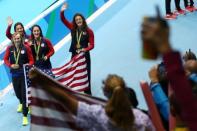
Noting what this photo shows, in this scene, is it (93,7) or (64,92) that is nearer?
(64,92)

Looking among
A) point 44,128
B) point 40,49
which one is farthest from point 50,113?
point 40,49

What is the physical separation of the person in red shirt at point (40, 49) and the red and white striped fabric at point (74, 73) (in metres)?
0.30

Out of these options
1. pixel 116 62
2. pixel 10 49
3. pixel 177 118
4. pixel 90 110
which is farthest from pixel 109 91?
pixel 116 62

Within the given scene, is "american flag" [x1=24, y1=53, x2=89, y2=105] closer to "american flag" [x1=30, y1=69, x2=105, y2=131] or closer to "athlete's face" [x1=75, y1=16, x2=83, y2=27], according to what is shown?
"athlete's face" [x1=75, y1=16, x2=83, y2=27]

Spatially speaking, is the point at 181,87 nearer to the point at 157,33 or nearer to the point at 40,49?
the point at 157,33

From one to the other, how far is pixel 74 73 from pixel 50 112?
3.87 metres

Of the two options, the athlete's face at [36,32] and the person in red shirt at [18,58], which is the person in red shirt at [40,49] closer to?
the athlete's face at [36,32]

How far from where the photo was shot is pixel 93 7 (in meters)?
12.6

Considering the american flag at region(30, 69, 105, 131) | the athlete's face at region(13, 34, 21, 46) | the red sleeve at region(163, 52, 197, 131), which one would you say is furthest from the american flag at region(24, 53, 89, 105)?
the red sleeve at region(163, 52, 197, 131)

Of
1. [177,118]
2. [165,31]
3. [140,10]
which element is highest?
[140,10]

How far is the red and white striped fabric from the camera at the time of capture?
7113mm

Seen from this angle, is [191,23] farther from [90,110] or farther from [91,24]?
[90,110]

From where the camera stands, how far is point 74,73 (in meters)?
7.12

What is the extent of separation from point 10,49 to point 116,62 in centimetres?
285
